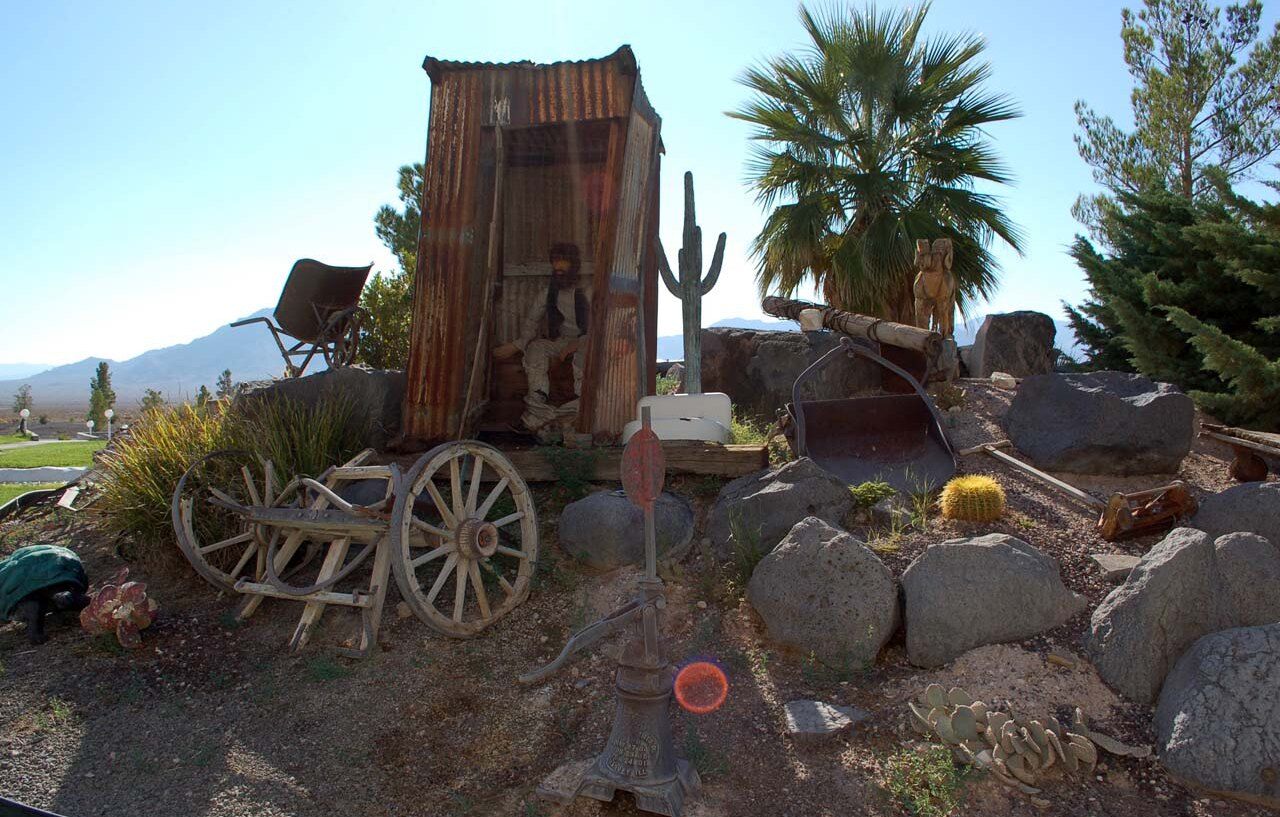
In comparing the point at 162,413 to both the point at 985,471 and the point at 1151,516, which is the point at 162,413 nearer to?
the point at 985,471

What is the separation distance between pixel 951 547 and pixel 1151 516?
1.42 m

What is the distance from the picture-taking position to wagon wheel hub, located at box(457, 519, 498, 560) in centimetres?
477

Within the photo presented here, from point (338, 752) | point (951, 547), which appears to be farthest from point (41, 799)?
point (951, 547)

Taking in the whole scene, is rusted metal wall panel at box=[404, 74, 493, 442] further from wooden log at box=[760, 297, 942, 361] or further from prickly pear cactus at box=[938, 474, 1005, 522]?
prickly pear cactus at box=[938, 474, 1005, 522]

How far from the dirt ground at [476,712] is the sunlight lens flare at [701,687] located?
0.08 m

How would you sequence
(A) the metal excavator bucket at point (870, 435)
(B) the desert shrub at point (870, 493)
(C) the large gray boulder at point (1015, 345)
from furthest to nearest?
1. (C) the large gray boulder at point (1015, 345)
2. (A) the metal excavator bucket at point (870, 435)
3. (B) the desert shrub at point (870, 493)

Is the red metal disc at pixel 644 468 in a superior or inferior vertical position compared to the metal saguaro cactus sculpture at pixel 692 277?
inferior

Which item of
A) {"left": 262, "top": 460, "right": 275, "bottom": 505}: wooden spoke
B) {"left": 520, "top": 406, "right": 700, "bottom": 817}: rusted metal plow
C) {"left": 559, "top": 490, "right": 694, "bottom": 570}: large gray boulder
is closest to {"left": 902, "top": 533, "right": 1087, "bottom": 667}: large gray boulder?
{"left": 520, "top": 406, "right": 700, "bottom": 817}: rusted metal plow

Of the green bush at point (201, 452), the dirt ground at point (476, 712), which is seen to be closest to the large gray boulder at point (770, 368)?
the dirt ground at point (476, 712)

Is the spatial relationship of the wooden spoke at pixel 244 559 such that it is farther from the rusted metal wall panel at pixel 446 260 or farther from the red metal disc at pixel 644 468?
the red metal disc at pixel 644 468

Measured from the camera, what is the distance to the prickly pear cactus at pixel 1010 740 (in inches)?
135

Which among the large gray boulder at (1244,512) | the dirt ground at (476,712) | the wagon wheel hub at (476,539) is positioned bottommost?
the dirt ground at (476,712)

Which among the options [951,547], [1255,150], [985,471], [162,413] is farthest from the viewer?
[1255,150]

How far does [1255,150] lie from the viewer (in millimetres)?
15031
